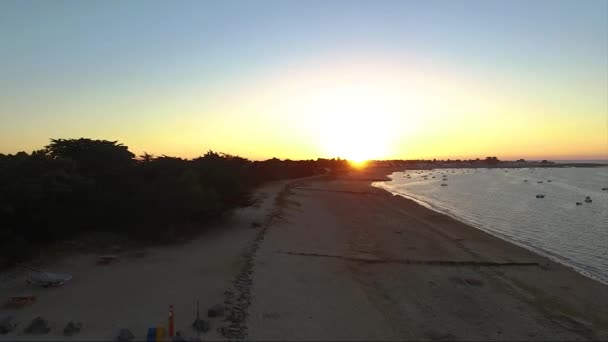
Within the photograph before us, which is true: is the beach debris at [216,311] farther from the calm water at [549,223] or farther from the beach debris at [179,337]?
the calm water at [549,223]

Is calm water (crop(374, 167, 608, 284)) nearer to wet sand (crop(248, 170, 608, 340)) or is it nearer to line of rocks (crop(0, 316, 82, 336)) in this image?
wet sand (crop(248, 170, 608, 340))

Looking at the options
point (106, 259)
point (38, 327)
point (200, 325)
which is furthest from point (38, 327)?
point (106, 259)

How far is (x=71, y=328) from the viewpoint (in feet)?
34.1

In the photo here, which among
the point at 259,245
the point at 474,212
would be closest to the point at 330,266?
the point at 259,245

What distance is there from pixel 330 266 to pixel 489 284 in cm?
601

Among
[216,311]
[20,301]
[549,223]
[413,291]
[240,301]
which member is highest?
[20,301]

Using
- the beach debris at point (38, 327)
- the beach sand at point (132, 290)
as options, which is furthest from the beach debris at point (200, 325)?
the beach debris at point (38, 327)

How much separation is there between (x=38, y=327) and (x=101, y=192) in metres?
10.4

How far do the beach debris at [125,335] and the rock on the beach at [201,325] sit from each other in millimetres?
1402

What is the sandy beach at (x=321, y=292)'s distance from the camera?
11484 mm

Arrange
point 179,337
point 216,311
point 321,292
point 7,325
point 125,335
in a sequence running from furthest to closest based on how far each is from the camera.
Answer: point 321,292 → point 216,311 → point 7,325 → point 125,335 → point 179,337

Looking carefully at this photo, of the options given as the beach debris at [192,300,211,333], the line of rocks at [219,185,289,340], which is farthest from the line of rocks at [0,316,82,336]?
the line of rocks at [219,185,289,340]

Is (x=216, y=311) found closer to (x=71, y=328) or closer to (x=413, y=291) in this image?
(x=71, y=328)

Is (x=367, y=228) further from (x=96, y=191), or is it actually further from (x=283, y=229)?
(x=96, y=191)
